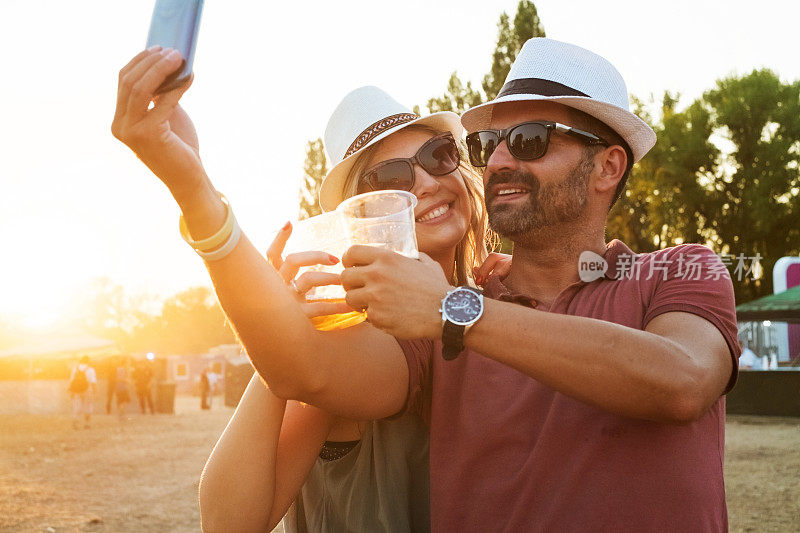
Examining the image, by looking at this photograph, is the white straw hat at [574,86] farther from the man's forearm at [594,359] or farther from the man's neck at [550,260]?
the man's forearm at [594,359]

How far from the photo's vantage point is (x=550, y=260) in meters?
2.98

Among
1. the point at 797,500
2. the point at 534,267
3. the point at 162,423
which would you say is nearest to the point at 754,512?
the point at 797,500

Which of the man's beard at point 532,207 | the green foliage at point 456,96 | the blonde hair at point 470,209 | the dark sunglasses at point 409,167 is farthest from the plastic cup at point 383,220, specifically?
the green foliage at point 456,96

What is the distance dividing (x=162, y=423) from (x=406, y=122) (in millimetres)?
22795

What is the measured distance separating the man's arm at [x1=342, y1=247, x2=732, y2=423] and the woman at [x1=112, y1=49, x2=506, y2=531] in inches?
7.8

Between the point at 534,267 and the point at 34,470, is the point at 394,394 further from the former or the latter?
the point at 34,470

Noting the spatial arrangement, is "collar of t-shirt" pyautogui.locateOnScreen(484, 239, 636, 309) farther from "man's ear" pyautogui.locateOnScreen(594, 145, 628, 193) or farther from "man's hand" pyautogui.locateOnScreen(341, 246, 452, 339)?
"man's hand" pyautogui.locateOnScreen(341, 246, 452, 339)

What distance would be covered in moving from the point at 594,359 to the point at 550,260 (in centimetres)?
100

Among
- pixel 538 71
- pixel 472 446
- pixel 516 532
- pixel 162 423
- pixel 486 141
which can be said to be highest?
pixel 538 71

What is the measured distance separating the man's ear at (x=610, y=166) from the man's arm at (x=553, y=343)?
1.18 m

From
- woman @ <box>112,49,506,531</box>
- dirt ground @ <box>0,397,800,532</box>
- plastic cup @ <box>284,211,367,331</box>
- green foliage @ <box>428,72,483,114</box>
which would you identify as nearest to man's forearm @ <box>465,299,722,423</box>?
woman @ <box>112,49,506,531</box>

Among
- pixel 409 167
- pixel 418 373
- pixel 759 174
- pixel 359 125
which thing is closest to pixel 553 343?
pixel 418 373

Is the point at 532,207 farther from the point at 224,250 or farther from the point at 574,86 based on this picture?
the point at 224,250

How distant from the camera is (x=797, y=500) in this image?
9.37 metres
